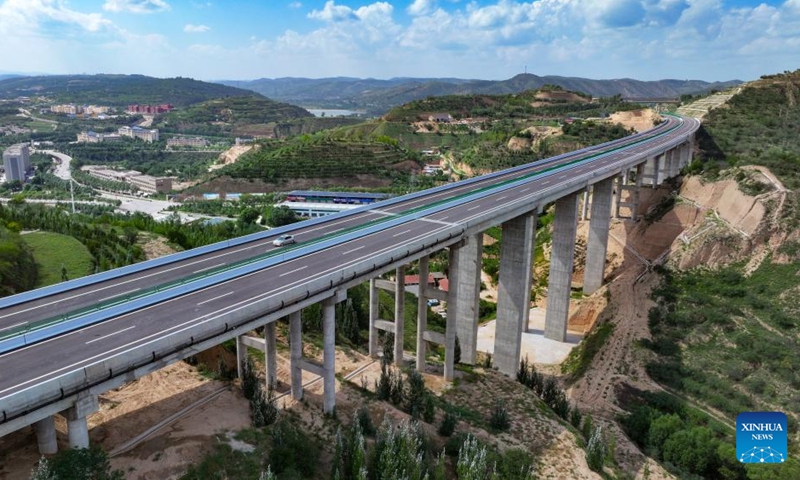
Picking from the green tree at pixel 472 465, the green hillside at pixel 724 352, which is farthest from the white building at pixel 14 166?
the green tree at pixel 472 465

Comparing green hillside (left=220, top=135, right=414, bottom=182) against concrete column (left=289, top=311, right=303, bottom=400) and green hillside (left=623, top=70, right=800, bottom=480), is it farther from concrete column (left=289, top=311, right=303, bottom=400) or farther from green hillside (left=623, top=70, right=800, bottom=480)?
concrete column (left=289, top=311, right=303, bottom=400)

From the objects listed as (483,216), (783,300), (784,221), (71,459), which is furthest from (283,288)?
(784,221)

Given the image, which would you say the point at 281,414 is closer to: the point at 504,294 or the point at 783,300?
the point at 504,294

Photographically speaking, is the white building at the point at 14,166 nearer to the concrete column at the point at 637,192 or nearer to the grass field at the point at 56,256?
the grass field at the point at 56,256

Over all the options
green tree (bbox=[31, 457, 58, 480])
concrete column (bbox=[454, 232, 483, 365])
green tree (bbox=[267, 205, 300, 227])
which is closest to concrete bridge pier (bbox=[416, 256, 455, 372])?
concrete column (bbox=[454, 232, 483, 365])

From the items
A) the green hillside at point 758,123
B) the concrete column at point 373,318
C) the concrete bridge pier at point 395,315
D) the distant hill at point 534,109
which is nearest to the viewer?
the concrete bridge pier at point 395,315

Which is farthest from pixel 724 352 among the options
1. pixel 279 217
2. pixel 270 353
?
pixel 279 217
